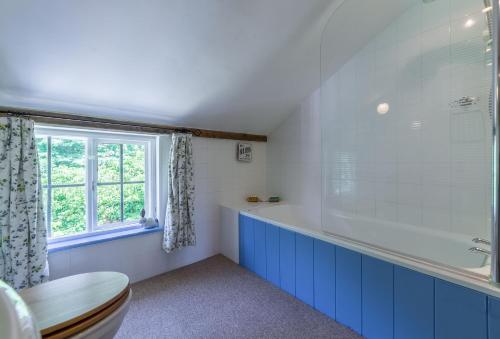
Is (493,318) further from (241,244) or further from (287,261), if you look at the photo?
(241,244)

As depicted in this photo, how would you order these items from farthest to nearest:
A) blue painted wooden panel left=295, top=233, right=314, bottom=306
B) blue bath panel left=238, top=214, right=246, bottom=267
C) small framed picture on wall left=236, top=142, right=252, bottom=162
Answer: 1. small framed picture on wall left=236, top=142, right=252, bottom=162
2. blue bath panel left=238, top=214, right=246, bottom=267
3. blue painted wooden panel left=295, top=233, right=314, bottom=306

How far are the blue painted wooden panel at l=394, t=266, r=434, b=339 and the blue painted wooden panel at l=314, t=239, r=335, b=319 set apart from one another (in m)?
0.46

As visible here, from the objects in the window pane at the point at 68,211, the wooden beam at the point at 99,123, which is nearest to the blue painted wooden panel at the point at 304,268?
the wooden beam at the point at 99,123

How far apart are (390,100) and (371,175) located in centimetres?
78

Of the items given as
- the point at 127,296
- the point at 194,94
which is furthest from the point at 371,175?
the point at 127,296

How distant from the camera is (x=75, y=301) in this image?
1173 millimetres

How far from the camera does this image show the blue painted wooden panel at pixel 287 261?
2.18m

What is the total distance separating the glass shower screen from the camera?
5.97 feet

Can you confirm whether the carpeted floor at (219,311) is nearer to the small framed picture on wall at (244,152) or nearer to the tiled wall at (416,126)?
the tiled wall at (416,126)

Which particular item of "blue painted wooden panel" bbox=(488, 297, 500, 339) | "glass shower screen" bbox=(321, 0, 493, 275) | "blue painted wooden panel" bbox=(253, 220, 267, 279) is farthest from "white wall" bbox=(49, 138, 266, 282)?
"blue painted wooden panel" bbox=(488, 297, 500, 339)

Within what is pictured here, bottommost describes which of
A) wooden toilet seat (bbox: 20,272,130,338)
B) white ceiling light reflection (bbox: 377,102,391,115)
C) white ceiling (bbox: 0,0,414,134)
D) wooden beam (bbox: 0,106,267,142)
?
wooden toilet seat (bbox: 20,272,130,338)

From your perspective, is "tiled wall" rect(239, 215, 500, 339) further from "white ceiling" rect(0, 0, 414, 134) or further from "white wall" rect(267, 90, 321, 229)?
"white ceiling" rect(0, 0, 414, 134)

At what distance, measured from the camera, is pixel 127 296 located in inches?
52.3

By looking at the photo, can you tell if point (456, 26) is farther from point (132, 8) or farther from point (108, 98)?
point (108, 98)
